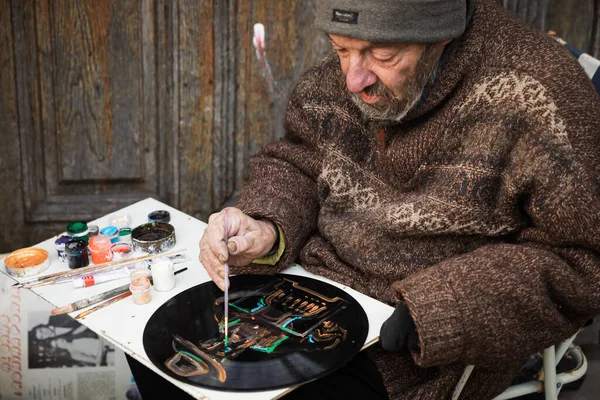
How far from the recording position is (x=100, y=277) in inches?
65.8

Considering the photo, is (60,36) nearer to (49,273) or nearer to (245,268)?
(49,273)

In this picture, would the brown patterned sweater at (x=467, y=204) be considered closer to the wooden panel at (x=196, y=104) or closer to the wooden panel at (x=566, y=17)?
the wooden panel at (x=196, y=104)

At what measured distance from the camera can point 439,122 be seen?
1595mm

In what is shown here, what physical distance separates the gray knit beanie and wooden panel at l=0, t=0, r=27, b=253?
1.53 metres

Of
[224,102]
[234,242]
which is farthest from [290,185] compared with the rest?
[224,102]

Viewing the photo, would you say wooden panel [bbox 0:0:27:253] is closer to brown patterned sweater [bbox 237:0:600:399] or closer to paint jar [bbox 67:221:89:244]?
paint jar [bbox 67:221:89:244]

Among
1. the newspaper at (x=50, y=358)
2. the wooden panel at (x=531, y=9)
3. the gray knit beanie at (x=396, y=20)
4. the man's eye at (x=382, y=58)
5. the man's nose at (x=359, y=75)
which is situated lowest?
the newspaper at (x=50, y=358)

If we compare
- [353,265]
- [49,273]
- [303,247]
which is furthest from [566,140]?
[49,273]

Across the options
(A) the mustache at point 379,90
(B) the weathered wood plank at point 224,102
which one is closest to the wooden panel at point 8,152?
(B) the weathered wood plank at point 224,102

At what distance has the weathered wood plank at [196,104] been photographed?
2.62m

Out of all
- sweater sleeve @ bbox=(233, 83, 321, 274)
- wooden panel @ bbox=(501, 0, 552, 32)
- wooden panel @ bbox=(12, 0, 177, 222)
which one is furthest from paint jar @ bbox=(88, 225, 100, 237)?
wooden panel @ bbox=(501, 0, 552, 32)

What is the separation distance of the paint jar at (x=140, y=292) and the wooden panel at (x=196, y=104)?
1273mm

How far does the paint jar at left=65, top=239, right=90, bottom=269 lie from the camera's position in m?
1.71

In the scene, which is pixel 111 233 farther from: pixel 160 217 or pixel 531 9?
pixel 531 9
